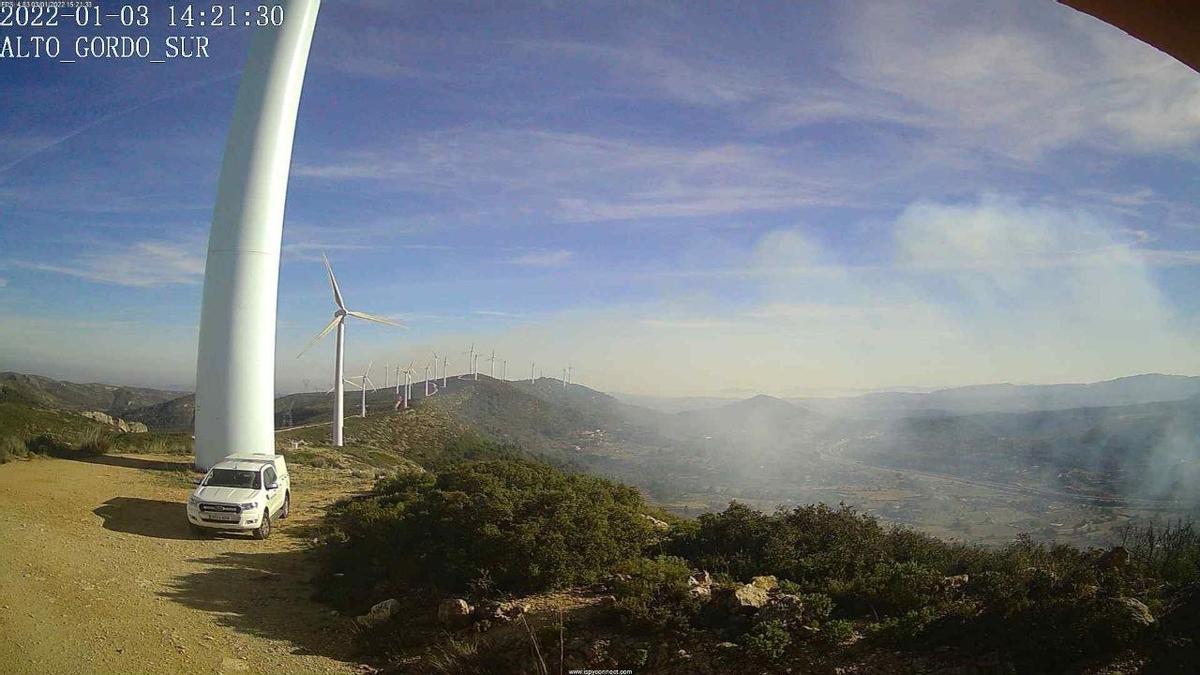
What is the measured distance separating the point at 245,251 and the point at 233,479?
6941 mm

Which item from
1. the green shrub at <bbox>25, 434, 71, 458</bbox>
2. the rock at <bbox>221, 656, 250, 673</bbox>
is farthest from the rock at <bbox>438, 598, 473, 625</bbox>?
the green shrub at <bbox>25, 434, 71, 458</bbox>

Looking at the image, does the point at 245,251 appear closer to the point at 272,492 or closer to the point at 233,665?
the point at 272,492

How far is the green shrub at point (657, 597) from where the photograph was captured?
8.13 meters

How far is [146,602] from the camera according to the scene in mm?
10648

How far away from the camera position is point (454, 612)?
9320mm

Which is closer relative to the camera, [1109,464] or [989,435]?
[1109,464]

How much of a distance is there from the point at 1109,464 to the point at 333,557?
90.8 feet

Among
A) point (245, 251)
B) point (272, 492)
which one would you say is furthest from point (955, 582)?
point (245, 251)

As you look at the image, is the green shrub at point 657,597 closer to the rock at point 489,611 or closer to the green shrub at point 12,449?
the rock at point 489,611

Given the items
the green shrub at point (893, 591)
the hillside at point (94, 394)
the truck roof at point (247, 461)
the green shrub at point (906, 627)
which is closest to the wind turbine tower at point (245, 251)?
the truck roof at point (247, 461)

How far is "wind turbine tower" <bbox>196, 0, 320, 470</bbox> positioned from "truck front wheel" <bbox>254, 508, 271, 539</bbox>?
17.2 feet

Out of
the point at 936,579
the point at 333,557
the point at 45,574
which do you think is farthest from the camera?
the point at 333,557

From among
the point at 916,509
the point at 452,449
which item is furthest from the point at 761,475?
the point at 452,449

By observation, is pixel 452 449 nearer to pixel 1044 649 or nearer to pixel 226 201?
pixel 226 201
